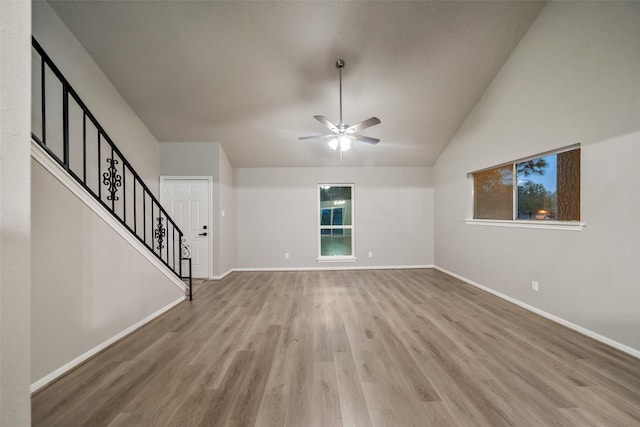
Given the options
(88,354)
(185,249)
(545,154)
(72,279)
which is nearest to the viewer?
(72,279)

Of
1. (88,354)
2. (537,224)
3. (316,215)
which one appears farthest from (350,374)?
(316,215)

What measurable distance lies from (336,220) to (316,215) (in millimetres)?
519

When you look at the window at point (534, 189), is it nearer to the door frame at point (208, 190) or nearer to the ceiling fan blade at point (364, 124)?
the ceiling fan blade at point (364, 124)

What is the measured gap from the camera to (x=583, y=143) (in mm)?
2576

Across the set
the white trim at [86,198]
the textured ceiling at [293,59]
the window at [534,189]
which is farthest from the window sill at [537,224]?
the white trim at [86,198]

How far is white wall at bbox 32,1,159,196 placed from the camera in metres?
2.94

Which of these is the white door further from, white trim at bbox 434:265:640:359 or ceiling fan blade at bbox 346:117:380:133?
white trim at bbox 434:265:640:359

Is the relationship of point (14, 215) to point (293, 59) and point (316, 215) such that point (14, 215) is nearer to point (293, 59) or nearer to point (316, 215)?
point (293, 59)

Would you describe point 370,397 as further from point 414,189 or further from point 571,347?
point 414,189

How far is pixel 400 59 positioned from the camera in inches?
135

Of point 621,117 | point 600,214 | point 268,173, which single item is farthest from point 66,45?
point 600,214

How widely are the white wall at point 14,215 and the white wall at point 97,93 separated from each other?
3512 millimetres

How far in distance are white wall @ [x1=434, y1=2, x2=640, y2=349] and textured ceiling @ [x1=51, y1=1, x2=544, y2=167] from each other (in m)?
0.51

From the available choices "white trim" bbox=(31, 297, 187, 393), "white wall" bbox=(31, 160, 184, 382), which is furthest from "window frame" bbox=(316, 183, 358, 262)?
"white wall" bbox=(31, 160, 184, 382)
